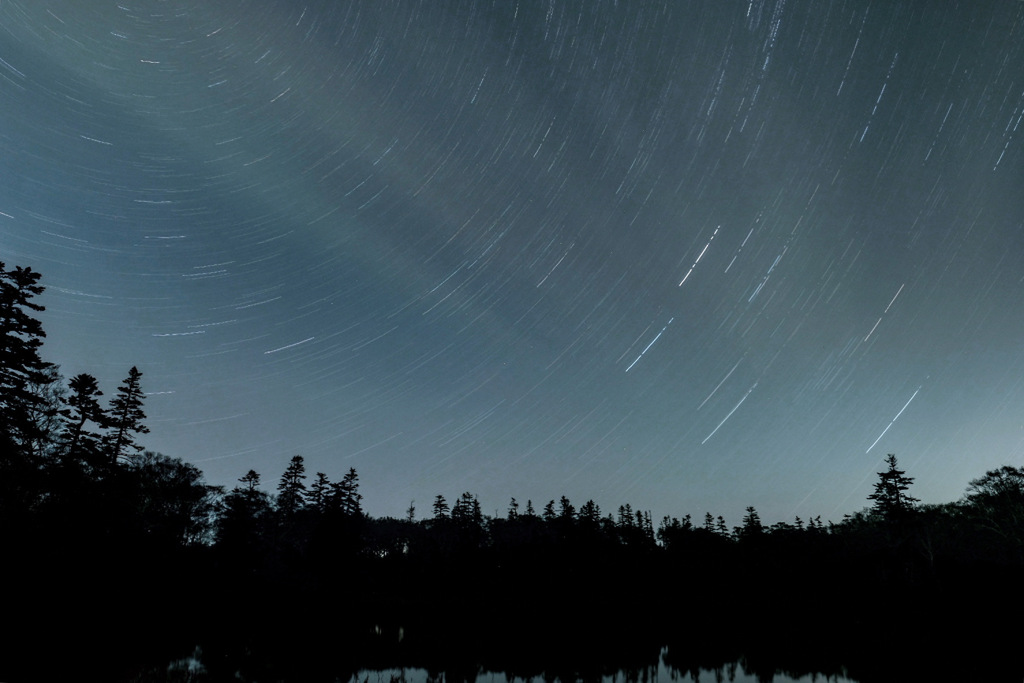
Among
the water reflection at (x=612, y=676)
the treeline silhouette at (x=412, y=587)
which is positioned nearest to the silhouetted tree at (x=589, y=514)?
the treeline silhouette at (x=412, y=587)

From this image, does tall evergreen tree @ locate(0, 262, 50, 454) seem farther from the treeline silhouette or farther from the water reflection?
the water reflection

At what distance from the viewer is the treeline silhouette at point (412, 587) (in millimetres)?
24172

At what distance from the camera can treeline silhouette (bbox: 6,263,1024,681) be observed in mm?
24172

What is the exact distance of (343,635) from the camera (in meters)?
33.2

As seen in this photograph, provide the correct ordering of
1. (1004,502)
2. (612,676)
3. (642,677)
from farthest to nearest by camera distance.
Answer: (1004,502)
(642,677)
(612,676)

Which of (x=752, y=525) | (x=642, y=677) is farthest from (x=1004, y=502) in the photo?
(x=642, y=677)

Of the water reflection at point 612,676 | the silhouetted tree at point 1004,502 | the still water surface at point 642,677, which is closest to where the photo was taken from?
the still water surface at point 642,677

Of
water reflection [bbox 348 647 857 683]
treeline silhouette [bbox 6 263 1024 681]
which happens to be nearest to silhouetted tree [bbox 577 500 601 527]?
treeline silhouette [bbox 6 263 1024 681]

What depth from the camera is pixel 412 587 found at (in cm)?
5653

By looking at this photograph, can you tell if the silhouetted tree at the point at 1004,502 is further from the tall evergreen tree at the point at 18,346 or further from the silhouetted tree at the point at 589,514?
the tall evergreen tree at the point at 18,346

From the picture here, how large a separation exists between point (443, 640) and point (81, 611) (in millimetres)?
20884

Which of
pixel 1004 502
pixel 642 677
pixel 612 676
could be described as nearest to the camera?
pixel 612 676

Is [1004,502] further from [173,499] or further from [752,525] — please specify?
[173,499]

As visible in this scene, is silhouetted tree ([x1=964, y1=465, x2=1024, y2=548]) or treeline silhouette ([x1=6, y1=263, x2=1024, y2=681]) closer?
treeline silhouette ([x1=6, y1=263, x2=1024, y2=681])
